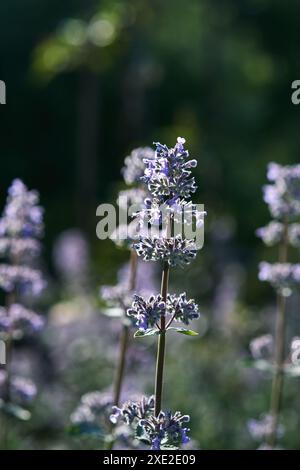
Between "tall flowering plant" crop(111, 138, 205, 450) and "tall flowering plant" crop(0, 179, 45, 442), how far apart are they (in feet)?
4.50

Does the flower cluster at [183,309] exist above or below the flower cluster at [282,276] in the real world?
below

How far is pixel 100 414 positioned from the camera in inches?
174

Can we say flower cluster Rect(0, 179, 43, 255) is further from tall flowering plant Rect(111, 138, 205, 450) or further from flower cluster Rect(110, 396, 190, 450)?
flower cluster Rect(110, 396, 190, 450)

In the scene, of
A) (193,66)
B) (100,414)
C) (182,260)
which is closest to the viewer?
(182,260)

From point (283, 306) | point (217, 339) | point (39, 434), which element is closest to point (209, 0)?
point (217, 339)

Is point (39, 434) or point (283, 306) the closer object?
point (283, 306)

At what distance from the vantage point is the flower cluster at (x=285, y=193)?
450 centimetres

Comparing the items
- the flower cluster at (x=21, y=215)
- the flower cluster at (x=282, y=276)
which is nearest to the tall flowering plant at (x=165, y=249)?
the flower cluster at (x=21, y=215)

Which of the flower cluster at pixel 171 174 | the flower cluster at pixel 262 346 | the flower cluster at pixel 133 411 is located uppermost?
the flower cluster at pixel 171 174

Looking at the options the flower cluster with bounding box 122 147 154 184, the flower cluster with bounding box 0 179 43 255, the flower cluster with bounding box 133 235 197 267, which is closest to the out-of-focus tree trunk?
the flower cluster with bounding box 0 179 43 255

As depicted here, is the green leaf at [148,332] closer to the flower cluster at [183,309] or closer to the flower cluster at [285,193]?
A: the flower cluster at [183,309]

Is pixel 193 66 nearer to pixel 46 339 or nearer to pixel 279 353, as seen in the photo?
pixel 46 339

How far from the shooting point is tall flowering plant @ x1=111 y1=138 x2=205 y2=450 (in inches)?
122

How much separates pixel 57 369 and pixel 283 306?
4.81 metres
